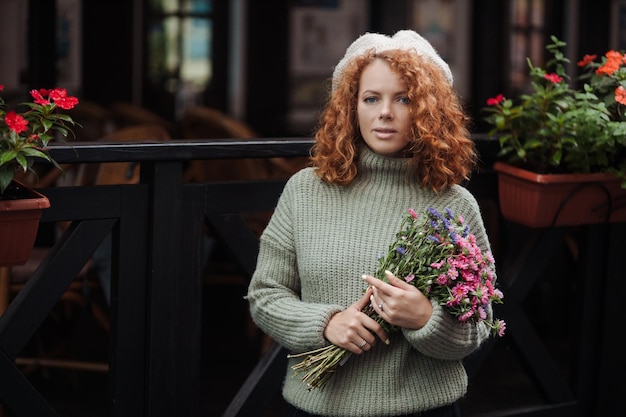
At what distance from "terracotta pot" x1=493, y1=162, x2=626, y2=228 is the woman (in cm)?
98

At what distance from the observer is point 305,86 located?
912 centimetres

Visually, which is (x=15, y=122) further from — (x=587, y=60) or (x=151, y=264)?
(x=587, y=60)

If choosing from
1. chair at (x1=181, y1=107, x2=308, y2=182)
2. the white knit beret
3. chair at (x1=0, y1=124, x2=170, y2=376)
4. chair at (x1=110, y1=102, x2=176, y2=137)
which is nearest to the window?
chair at (x1=110, y1=102, x2=176, y2=137)

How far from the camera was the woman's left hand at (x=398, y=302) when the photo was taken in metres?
2.24

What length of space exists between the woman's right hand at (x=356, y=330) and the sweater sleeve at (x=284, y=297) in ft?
0.12

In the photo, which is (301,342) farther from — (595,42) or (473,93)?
(595,42)

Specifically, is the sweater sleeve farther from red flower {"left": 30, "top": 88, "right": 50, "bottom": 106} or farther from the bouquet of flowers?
red flower {"left": 30, "top": 88, "right": 50, "bottom": 106}

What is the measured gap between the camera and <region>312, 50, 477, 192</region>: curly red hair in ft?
7.80

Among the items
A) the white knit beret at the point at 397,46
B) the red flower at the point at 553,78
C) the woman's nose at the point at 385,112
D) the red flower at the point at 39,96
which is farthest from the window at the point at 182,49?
the woman's nose at the point at 385,112

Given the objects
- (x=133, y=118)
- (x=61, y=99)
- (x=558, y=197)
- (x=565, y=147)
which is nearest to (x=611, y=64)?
(x=565, y=147)

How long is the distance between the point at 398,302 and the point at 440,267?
111 millimetres

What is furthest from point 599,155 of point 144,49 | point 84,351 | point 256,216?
point 144,49

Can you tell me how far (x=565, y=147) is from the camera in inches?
135

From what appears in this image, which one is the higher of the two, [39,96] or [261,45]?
[261,45]
